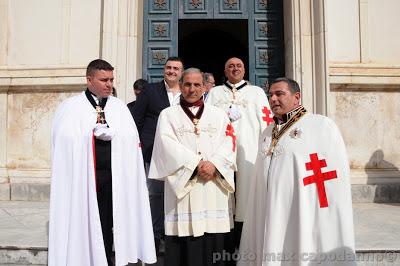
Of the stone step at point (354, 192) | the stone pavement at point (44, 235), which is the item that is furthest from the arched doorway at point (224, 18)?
the stone pavement at point (44, 235)

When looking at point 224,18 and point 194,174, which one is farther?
point 224,18

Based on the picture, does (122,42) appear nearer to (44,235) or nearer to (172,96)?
(172,96)

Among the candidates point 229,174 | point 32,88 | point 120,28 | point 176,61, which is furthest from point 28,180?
point 229,174

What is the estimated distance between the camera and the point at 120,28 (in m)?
7.77

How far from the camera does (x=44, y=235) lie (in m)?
4.91

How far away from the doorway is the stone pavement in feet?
36.0

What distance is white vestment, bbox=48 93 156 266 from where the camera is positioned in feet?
11.2

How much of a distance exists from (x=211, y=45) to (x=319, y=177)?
15018 millimetres

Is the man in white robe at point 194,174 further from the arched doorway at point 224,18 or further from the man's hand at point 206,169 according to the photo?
the arched doorway at point 224,18

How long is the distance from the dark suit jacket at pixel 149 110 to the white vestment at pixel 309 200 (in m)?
1.58

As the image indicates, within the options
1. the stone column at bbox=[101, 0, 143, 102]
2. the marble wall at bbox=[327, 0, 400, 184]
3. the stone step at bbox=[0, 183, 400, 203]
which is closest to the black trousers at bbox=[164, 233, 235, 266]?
the stone column at bbox=[101, 0, 143, 102]

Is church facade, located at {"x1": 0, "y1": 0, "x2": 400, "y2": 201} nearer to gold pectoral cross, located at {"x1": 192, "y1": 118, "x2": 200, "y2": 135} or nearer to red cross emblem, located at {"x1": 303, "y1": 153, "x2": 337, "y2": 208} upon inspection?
gold pectoral cross, located at {"x1": 192, "y1": 118, "x2": 200, "y2": 135}

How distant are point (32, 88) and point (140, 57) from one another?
6.89ft

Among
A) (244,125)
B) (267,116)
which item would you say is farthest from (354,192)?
(244,125)
